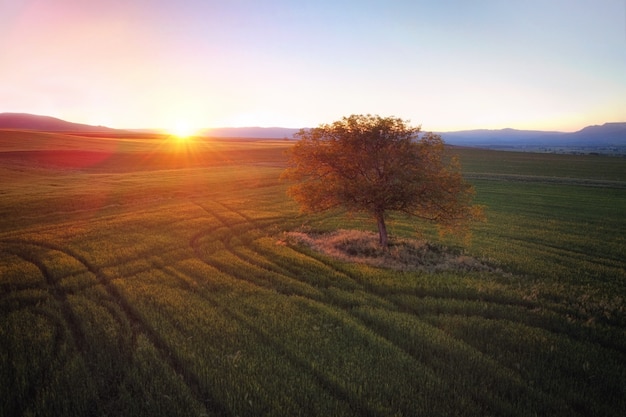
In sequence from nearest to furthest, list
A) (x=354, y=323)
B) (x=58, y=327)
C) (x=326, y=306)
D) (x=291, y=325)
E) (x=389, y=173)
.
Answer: (x=58, y=327) < (x=291, y=325) < (x=354, y=323) < (x=326, y=306) < (x=389, y=173)

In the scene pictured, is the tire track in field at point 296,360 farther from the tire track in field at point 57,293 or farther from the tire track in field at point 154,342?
the tire track in field at point 57,293

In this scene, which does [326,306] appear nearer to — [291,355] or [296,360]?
[291,355]

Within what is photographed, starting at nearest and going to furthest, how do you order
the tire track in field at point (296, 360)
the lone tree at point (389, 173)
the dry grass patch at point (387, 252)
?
1. the tire track in field at point (296, 360)
2. the dry grass patch at point (387, 252)
3. the lone tree at point (389, 173)

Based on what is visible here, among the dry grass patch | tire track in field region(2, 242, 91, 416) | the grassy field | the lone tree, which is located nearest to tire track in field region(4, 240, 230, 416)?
the grassy field

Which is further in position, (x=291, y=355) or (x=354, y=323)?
(x=354, y=323)

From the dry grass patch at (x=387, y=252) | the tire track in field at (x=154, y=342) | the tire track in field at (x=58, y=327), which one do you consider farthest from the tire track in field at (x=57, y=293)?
the dry grass patch at (x=387, y=252)

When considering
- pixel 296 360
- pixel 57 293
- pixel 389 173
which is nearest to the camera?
pixel 296 360

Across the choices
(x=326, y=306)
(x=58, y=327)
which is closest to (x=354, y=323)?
(x=326, y=306)

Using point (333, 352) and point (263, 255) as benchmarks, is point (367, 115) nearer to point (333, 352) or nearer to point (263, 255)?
point (263, 255)
